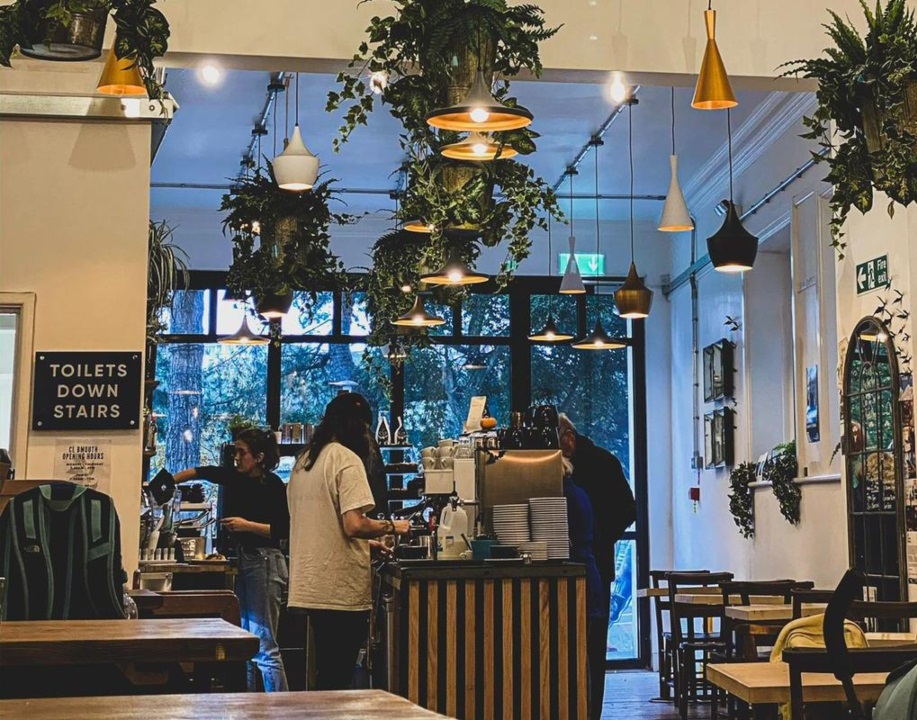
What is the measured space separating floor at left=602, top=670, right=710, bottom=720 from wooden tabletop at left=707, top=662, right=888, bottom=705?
4.55 m

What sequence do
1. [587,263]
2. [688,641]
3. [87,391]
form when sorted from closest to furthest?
[87,391] < [688,641] < [587,263]

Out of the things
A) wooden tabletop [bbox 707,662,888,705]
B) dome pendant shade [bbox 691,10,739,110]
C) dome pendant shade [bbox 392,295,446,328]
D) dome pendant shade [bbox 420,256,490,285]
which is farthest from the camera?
dome pendant shade [bbox 392,295,446,328]

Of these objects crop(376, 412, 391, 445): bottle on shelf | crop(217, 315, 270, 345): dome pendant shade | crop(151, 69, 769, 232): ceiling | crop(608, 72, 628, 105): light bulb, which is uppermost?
crop(151, 69, 769, 232): ceiling

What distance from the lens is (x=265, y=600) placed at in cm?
727

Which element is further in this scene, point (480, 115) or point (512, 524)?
point (512, 524)

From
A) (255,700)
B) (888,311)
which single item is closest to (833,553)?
(888,311)

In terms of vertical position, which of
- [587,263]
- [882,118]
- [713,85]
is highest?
[587,263]

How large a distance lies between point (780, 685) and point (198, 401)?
30.8 ft

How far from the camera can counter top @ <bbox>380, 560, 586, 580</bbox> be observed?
571 centimetres

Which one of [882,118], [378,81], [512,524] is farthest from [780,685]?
[378,81]

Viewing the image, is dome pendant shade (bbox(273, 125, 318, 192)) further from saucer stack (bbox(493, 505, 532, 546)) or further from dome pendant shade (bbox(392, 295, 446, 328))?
dome pendant shade (bbox(392, 295, 446, 328))

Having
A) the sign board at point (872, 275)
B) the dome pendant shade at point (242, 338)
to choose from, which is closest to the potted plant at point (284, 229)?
the sign board at point (872, 275)

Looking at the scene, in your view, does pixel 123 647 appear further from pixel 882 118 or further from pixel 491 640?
pixel 882 118

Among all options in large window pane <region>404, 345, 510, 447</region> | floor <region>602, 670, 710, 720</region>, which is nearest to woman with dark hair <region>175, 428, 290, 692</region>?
floor <region>602, 670, 710, 720</region>
